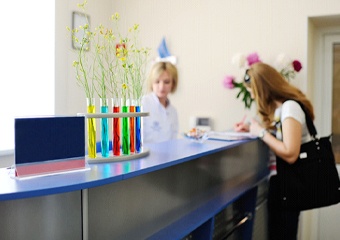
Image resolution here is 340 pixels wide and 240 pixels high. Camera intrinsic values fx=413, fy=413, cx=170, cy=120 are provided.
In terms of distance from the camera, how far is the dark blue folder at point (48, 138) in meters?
1.30

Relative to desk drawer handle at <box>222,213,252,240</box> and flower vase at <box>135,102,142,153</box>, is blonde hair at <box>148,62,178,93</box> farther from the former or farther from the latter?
flower vase at <box>135,102,142,153</box>

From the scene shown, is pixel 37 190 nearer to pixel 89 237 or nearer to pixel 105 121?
pixel 89 237

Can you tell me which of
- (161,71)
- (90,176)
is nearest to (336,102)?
(161,71)

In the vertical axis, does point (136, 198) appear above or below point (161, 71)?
below

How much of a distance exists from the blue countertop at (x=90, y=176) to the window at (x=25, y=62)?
1.63 meters

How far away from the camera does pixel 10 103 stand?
3.13 meters

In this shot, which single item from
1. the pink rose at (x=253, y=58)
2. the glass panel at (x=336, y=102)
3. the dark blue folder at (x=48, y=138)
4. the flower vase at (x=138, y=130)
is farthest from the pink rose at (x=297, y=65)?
the dark blue folder at (x=48, y=138)

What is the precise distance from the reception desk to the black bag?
1.09ft

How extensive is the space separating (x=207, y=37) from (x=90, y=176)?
2.72 meters

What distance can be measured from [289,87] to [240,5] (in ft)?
4.84

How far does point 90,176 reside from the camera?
132 centimetres

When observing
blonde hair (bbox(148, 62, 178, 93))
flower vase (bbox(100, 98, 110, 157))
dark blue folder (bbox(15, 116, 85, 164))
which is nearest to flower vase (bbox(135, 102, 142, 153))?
flower vase (bbox(100, 98, 110, 157))

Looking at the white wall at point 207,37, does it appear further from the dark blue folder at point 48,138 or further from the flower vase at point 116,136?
the dark blue folder at point 48,138

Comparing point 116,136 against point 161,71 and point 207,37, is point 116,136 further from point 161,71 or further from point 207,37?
point 207,37
